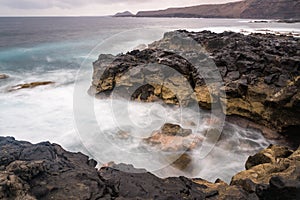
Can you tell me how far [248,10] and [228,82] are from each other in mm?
127113

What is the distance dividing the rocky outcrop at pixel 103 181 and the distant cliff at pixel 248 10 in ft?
318

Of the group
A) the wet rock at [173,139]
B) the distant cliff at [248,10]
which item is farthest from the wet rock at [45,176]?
the distant cliff at [248,10]

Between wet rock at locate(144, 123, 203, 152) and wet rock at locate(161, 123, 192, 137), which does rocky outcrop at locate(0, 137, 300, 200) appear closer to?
wet rock at locate(144, 123, 203, 152)

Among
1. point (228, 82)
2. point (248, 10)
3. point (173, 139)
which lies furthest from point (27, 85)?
point (248, 10)

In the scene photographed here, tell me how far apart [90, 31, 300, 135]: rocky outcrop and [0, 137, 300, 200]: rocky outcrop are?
321cm

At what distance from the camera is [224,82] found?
891 centimetres

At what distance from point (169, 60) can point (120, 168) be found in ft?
22.5

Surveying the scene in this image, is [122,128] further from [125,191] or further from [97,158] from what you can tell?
[125,191]

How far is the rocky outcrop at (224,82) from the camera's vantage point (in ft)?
24.6

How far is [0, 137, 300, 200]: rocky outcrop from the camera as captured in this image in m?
3.25

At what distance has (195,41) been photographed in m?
17.9

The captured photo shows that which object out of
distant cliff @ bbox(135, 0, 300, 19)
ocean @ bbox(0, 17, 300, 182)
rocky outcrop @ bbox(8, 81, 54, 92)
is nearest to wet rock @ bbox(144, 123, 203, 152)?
ocean @ bbox(0, 17, 300, 182)

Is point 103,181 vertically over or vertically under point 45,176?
under

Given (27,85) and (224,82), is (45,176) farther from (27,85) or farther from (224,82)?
(27,85)
